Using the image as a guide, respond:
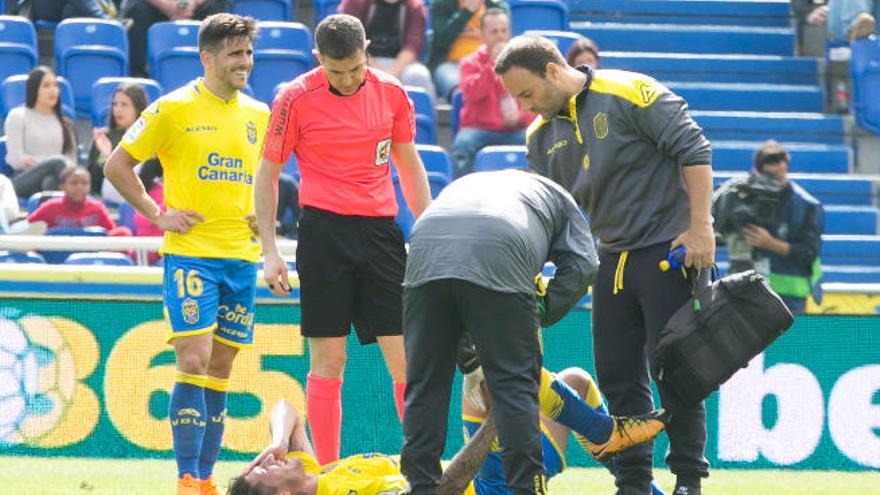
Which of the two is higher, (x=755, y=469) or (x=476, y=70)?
(x=476, y=70)

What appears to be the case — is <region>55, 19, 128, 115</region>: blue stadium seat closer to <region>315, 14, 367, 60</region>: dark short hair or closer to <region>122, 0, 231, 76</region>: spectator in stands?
<region>122, 0, 231, 76</region>: spectator in stands

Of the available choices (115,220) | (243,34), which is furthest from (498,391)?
(115,220)

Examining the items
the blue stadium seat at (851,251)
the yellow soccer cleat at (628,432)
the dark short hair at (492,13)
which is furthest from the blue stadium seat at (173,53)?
the yellow soccer cleat at (628,432)

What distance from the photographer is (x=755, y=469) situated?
9953 mm

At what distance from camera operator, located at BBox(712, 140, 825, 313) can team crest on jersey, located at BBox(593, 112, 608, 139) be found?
409 cm

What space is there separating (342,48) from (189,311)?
1.45 meters

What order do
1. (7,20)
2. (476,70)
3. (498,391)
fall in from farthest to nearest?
1. (7,20)
2. (476,70)
3. (498,391)

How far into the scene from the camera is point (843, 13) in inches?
570

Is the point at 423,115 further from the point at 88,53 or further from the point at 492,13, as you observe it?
the point at 88,53

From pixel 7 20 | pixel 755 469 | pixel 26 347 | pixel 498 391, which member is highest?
pixel 7 20

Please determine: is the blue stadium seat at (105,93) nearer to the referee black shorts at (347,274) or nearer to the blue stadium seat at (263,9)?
the blue stadium seat at (263,9)

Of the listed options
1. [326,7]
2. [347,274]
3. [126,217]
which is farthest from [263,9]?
[347,274]

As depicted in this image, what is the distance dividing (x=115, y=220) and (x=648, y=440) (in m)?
6.07

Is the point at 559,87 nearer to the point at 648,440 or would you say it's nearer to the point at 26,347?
the point at 648,440
